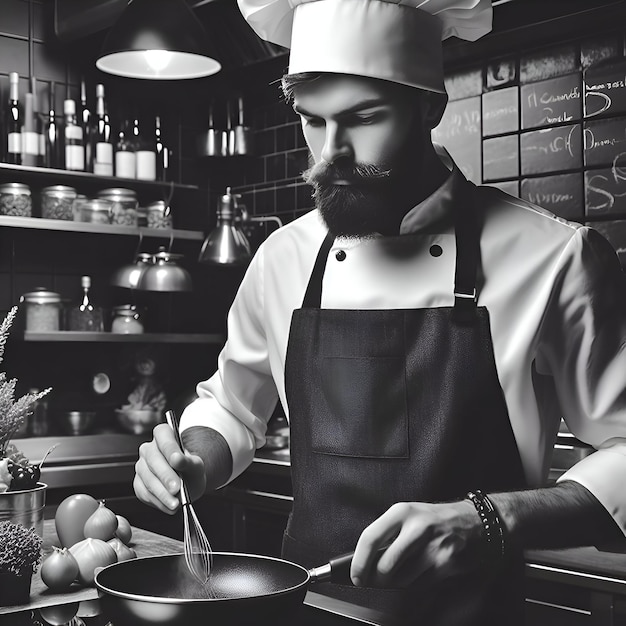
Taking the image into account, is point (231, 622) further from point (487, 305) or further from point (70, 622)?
point (487, 305)

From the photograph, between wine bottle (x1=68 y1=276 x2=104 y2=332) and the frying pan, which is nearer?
the frying pan

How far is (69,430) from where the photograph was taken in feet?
13.3

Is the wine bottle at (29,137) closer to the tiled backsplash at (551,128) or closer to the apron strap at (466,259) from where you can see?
the tiled backsplash at (551,128)

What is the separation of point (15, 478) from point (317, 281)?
29.6 inches

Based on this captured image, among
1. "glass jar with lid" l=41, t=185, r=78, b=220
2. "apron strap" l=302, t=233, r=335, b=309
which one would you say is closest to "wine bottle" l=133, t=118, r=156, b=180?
"glass jar with lid" l=41, t=185, r=78, b=220

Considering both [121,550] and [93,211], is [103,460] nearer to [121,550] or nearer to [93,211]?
[93,211]

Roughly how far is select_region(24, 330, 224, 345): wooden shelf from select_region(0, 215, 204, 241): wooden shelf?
0.44 meters

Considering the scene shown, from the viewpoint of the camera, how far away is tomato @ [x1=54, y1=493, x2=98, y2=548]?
2.02 metres

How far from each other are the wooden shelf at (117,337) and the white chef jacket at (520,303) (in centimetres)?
228

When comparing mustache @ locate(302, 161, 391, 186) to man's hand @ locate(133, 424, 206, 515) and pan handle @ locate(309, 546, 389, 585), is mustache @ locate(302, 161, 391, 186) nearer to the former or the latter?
man's hand @ locate(133, 424, 206, 515)

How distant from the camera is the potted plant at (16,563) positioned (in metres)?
1.56

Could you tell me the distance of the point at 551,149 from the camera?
3484 mm

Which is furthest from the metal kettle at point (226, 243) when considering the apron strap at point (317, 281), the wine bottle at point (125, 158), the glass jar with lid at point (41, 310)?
the apron strap at point (317, 281)

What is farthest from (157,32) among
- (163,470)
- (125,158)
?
(163,470)
